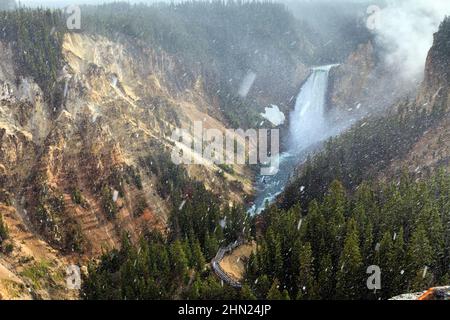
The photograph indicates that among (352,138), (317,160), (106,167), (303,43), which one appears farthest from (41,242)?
(303,43)

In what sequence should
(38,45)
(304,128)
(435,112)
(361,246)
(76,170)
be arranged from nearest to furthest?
(361,246), (76,170), (435,112), (38,45), (304,128)

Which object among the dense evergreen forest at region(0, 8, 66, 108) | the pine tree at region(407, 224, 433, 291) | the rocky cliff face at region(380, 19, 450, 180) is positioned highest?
the dense evergreen forest at region(0, 8, 66, 108)

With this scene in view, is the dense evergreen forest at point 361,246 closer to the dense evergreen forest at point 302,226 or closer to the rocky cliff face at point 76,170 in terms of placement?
the dense evergreen forest at point 302,226

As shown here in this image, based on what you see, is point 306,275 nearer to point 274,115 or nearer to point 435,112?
point 435,112

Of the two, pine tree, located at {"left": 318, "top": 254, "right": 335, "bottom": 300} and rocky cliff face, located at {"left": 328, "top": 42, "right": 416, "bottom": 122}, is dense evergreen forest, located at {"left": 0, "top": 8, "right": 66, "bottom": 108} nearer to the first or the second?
pine tree, located at {"left": 318, "top": 254, "right": 335, "bottom": 300}

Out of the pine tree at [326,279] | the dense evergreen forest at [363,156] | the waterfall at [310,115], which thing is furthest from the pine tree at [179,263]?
the waterfall at [310,115]

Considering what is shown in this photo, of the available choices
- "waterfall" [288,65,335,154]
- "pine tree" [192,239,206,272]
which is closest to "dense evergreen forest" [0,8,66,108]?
"pine tree" [192,239,206,272]

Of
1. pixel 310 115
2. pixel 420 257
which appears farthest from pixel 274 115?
pixel 420 257

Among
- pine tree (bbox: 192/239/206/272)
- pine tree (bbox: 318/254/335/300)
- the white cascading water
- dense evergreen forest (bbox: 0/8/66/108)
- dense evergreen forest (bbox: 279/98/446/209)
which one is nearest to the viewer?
pine tree (bbox: 318/254/335/300)
